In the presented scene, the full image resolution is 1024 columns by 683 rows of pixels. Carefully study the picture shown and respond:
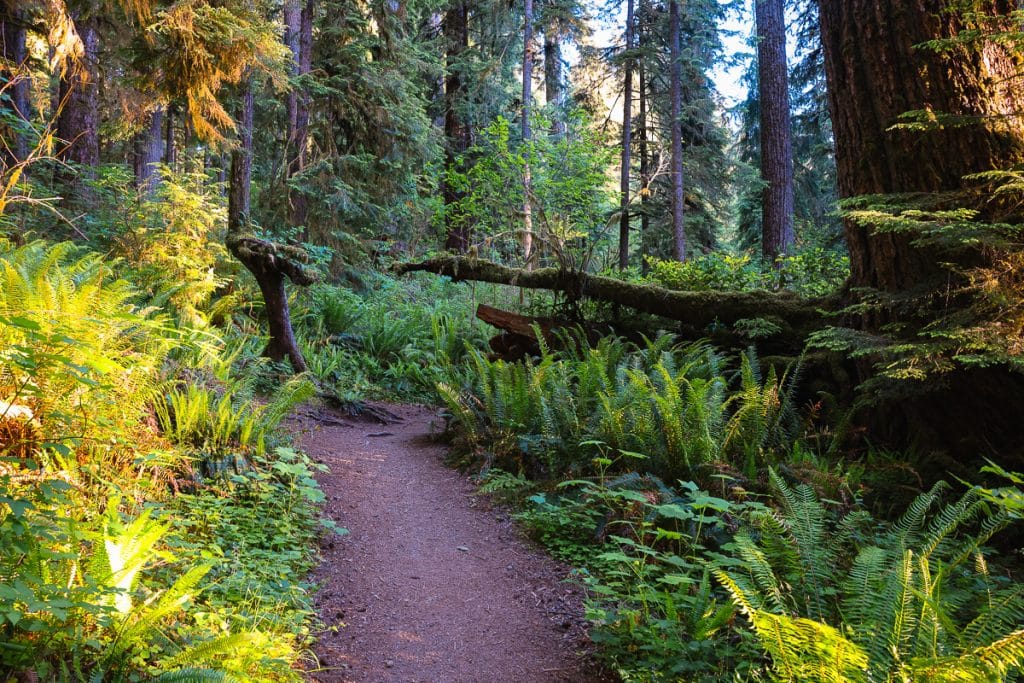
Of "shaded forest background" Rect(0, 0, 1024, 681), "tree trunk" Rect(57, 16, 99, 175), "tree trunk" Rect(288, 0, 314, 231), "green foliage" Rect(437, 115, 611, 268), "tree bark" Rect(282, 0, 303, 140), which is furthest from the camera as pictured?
"tree bark" Rect(282, 0, 303, 140)

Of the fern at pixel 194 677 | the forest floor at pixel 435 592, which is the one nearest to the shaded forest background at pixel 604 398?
the fern at pixel 194 677

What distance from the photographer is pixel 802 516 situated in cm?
290

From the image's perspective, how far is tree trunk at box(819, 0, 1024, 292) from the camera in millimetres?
4027

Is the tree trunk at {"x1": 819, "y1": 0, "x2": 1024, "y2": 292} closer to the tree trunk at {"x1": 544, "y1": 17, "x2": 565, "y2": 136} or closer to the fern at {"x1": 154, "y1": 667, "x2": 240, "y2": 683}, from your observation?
the fern at {"x1": 154, "y1": 667, "x2": 240, "y2": 683}

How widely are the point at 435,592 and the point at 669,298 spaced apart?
16.2ft

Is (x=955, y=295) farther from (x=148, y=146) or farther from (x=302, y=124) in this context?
(x=148, y=146)

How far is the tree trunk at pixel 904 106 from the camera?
403 cm

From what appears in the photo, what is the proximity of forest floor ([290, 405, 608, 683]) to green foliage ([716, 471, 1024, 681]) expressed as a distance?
987mm

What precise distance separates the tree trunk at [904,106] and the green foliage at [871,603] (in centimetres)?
197

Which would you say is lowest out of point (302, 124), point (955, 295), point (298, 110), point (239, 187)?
point (955, 295)

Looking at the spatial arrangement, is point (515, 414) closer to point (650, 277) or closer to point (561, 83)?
point (650, 277)

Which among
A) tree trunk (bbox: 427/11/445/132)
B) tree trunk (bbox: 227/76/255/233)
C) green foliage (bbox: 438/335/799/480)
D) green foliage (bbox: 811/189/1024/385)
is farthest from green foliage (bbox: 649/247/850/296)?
tree trunk (bbox: 427/11/445/132)

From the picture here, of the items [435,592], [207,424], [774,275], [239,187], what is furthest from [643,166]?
[435,592]

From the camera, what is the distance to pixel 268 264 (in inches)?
299
